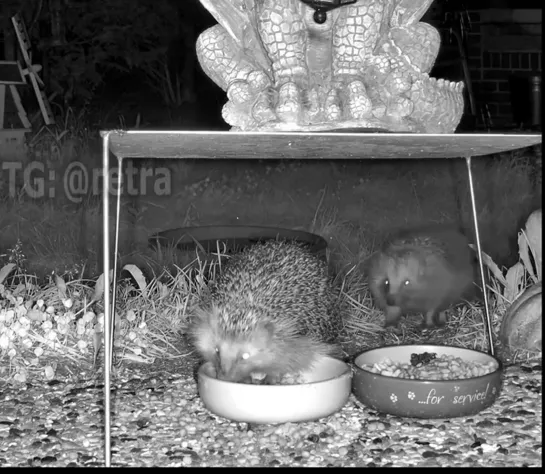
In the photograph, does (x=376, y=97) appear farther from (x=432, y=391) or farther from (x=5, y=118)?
(x=5, y=118)

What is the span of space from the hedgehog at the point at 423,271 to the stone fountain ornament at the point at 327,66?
24.4 inches

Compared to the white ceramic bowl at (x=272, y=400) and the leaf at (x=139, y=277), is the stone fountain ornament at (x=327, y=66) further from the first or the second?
the leaf at (x=139, y=277)

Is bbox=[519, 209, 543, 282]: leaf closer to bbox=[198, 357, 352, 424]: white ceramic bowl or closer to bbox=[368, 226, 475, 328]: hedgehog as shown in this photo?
bbox=[368, 226, 475, 328]: hedgehog

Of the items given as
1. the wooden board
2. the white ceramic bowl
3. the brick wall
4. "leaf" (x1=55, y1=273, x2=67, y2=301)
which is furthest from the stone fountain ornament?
the brick wall

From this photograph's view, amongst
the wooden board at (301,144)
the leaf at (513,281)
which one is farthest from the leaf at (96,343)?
the leaf at (513,281)

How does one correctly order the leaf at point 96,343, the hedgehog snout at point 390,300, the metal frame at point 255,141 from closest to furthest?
the metal frame at point 255,141 → the leaf at point 96,343 → the hedgehog snout at point 390,300

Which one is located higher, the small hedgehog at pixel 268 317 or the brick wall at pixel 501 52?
the brick wall at pixel 501 52

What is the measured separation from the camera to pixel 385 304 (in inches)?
103

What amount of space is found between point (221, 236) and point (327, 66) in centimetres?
150

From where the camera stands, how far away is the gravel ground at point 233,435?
1727 millimetres

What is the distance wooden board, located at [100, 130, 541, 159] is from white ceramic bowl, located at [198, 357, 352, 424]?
1.78ft

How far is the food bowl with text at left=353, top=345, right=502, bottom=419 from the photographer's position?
6.15 feet

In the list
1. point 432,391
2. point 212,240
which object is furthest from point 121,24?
point 432,391

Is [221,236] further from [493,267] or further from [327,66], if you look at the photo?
[327,66]
